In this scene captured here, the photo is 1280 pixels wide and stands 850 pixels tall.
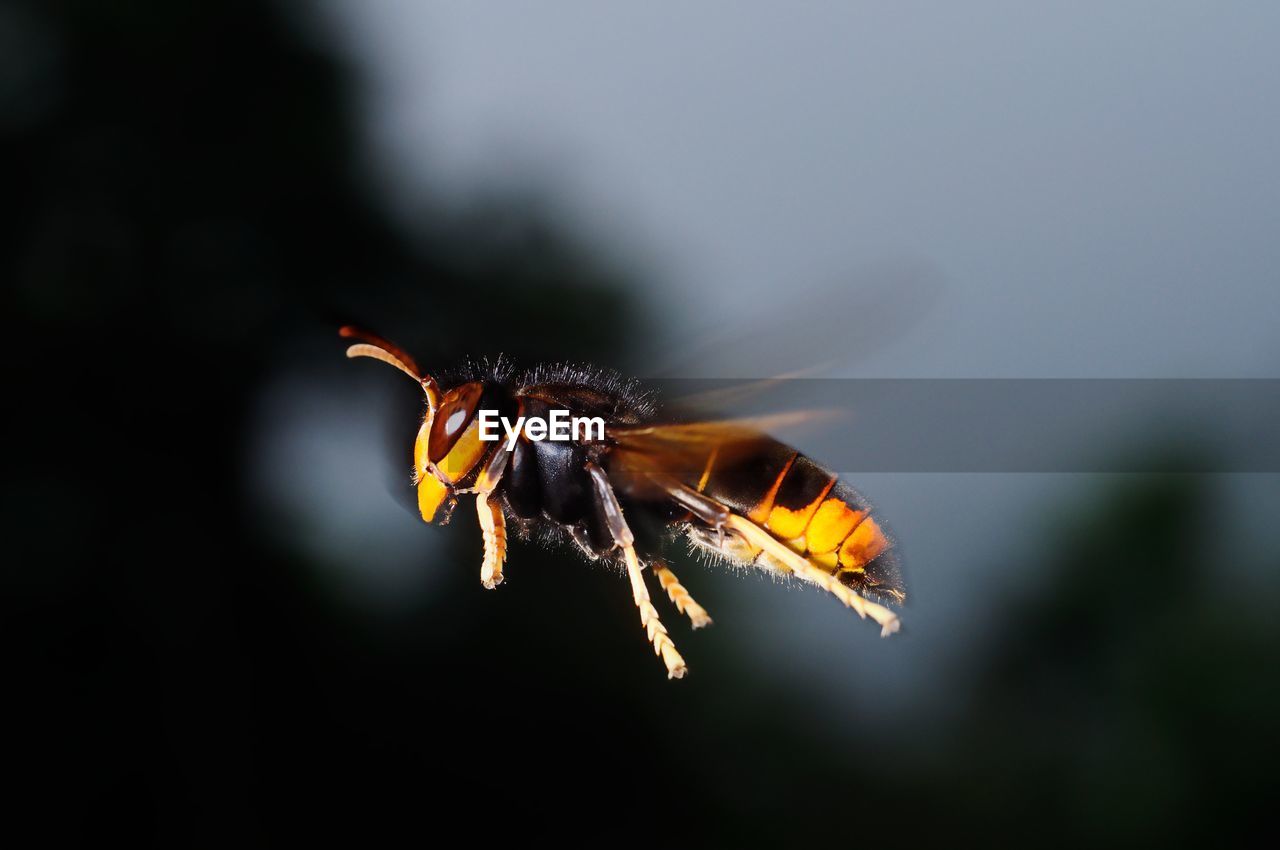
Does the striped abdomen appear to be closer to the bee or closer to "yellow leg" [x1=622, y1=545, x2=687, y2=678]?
the bee

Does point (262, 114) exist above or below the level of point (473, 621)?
above

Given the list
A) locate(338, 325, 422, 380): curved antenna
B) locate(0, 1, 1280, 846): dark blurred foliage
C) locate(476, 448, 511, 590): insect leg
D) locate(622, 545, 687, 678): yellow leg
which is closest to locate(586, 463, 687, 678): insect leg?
locate(622, 545, 687, 678): yellow leg

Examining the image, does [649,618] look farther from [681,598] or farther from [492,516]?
[492,516]

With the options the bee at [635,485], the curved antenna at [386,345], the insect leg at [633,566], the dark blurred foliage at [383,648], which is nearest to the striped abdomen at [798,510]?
the bee at [635,485]

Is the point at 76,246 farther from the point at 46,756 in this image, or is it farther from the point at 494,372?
the point at 494,372

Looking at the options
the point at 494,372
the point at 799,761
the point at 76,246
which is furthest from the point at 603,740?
the point at 76,246

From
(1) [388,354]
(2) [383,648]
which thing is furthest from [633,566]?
(2) [383,648]

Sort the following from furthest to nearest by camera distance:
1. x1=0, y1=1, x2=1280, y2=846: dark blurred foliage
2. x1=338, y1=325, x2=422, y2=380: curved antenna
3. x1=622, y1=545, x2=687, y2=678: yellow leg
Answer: x1=0, y1=1, x2=1280, y2=846: dark blurred foliage < x1=622, y1=545, x2=687, y2=678: yellow leg < x1=338, y1=325, x2=422, y2=380: curved antenna
